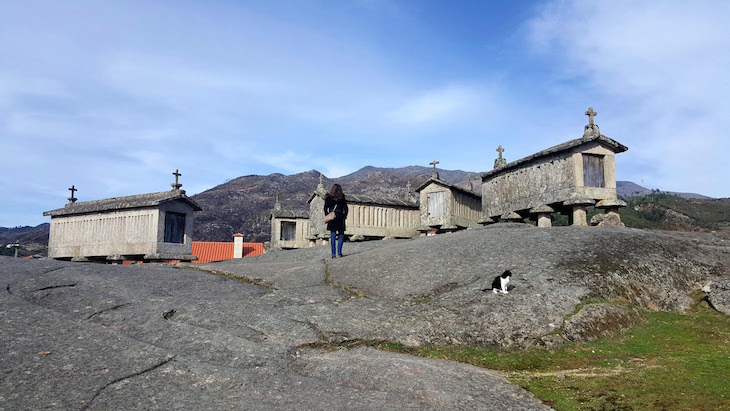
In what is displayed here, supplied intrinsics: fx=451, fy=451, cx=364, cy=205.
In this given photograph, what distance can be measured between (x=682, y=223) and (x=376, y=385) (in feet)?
243

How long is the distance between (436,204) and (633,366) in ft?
67.2

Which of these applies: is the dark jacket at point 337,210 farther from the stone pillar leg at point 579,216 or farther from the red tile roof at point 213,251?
the red tile roof at point 213,251

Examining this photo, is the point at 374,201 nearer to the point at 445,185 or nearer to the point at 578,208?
the point at 445,185

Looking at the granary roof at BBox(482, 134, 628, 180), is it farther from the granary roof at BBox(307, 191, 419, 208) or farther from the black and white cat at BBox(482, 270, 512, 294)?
the granary roof at BBox(307, 191, 419, 208)

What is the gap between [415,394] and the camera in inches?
224

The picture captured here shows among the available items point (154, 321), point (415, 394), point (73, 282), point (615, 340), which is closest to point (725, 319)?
point (615, 340)

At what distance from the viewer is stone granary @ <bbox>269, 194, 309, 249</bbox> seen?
37.6 meters

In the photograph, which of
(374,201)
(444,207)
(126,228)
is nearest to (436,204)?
(444,207)

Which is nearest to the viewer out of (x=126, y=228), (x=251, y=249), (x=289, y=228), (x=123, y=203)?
(x=126, y=228)

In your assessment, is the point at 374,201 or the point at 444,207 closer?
the point at 444,207

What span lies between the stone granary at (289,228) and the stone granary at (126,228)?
11500 millimetres

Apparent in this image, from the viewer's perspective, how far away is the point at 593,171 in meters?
18.1

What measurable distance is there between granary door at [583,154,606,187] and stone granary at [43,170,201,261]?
1980 cm

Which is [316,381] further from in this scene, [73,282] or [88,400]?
[73,282]
